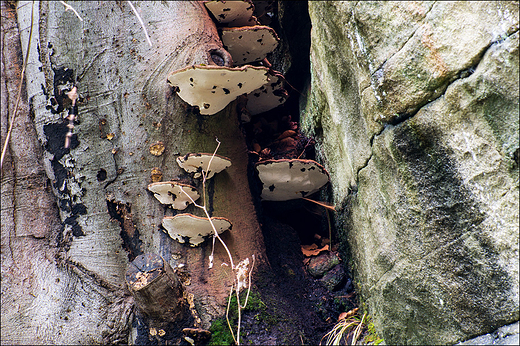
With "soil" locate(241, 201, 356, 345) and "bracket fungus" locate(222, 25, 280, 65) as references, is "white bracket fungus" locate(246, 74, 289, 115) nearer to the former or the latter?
"bracket fungus" locate(222, 25, 280, 65)

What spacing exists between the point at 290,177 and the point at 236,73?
2.67 feet

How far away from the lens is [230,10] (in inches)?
96.0

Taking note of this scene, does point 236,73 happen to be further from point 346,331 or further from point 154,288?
point 346,331

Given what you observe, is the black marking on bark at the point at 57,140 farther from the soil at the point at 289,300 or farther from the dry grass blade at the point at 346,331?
the dry grass blade at the point at 346,331

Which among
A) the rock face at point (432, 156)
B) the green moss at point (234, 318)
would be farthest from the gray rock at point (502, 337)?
the green moss at point (234, 318)

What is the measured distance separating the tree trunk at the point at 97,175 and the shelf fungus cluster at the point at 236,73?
0.16 metres

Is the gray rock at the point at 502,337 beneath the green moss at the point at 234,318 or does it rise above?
above

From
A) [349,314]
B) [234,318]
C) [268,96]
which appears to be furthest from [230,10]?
[349,314]

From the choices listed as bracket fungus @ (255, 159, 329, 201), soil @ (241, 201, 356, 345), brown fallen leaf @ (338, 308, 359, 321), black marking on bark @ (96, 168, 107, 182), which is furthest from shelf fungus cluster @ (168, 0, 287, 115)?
brown fallen leaf @ (338, 308, 359, 321)

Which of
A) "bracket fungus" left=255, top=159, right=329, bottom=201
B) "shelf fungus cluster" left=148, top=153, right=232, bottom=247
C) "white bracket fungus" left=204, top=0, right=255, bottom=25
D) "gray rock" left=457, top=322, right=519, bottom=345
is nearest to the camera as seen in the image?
"gray rock" left=457, top=322, right=519, bottom=345

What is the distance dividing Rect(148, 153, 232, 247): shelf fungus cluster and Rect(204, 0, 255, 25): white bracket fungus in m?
1.20

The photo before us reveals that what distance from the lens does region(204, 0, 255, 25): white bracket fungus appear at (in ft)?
7.77

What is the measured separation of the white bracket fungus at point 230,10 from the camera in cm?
237

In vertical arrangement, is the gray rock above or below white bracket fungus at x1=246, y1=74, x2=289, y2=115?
below
